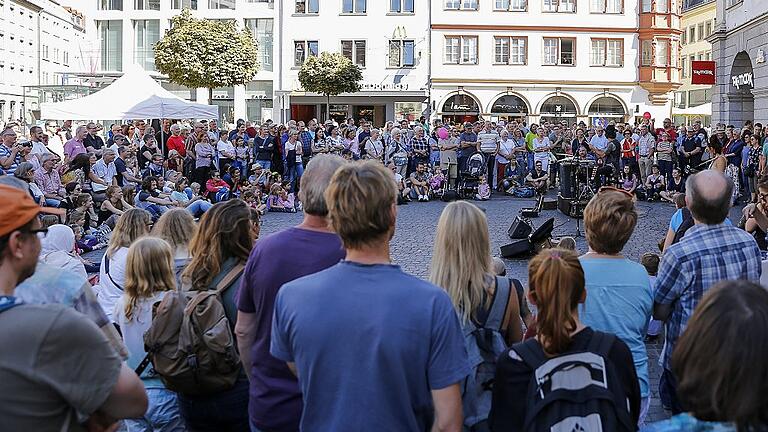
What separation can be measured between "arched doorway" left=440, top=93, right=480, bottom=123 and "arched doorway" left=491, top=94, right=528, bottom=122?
3.47 feet

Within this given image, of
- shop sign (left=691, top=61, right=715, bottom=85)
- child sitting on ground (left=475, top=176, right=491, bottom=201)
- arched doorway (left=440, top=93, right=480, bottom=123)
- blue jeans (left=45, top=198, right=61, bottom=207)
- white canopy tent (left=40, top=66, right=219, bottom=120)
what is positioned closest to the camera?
blue jeans (left=45, top=198, right=61, bottom=207)

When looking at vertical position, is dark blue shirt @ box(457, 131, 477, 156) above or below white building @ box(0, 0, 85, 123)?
below

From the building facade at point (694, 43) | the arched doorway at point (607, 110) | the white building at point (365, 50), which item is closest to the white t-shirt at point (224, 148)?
the white building at point (365, 50)

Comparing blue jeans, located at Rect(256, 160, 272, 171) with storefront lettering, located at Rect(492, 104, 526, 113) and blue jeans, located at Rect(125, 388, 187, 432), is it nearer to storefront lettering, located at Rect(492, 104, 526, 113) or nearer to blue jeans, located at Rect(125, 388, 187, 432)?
blue jeans, located at Rect(125, 388, 187, 432)

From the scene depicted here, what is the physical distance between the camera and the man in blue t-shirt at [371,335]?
9.23 feet

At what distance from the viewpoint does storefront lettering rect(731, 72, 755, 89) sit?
32.8 m

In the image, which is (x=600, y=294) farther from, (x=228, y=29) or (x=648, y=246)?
(x=228, y=29)

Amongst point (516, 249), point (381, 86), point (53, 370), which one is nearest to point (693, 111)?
point (381, 86)

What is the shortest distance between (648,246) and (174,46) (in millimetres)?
32064

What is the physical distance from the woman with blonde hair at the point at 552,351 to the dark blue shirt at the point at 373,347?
41 centimetres

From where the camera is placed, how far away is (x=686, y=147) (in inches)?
990

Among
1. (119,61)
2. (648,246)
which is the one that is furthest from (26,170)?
(119,61)

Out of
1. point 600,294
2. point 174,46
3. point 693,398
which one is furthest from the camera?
point 174,46

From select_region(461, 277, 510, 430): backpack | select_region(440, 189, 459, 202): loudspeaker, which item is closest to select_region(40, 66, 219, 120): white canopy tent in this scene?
select_region(440, 189, 459, 202): loudspeaker
